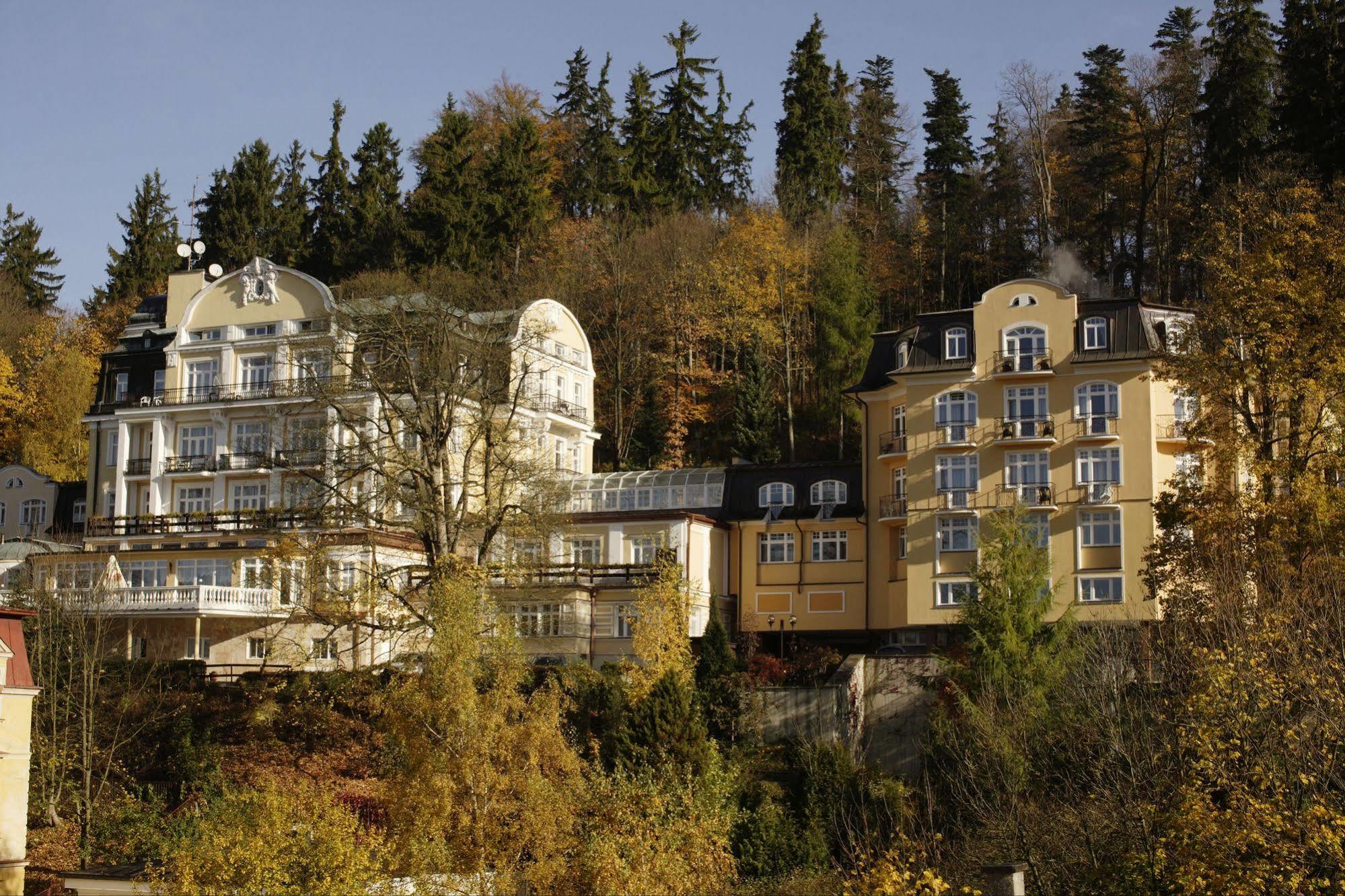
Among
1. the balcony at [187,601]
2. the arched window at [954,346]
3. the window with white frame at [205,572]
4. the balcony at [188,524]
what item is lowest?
the balcony at [187,601]

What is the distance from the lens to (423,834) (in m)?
26.2

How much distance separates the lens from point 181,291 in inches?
2640

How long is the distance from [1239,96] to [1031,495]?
22679 mm

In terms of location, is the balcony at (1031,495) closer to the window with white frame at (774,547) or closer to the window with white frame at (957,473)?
the window with white frame at (957,473)

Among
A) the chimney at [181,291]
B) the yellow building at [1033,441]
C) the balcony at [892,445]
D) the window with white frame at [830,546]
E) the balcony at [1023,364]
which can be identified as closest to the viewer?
the yellow building at [1033,441]

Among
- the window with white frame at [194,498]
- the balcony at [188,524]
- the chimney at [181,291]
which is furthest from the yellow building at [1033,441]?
the chimney at [181,291]

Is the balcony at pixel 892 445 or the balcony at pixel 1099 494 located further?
the balcony at pixel 892 445

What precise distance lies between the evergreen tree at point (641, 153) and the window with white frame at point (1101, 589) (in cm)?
3477

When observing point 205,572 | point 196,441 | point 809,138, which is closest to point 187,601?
point 205,572

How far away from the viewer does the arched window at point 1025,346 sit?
48.6 metres

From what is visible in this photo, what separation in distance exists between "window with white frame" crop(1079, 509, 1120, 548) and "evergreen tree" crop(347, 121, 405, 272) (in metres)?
35.4

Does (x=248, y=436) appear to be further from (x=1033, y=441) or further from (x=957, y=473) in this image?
(x=1033, y=441)

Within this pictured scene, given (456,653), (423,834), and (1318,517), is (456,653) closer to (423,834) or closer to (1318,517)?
(423,834)

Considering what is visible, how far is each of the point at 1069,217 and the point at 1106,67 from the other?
7.32 m
